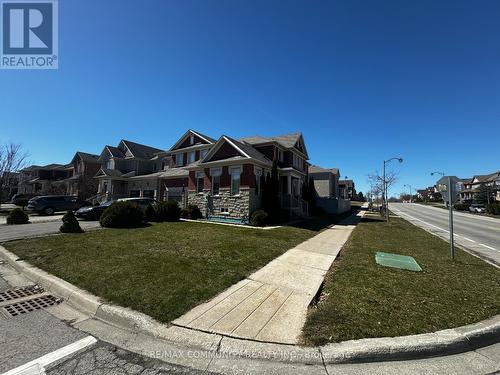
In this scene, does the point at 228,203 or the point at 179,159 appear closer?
the point at 228,203

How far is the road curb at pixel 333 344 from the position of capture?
3250mm

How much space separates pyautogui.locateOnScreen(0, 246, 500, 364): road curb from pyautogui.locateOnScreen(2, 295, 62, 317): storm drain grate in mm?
1508

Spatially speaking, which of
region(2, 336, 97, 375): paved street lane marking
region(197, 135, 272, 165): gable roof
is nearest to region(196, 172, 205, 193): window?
region(197, 135, 272, 165): gable roof

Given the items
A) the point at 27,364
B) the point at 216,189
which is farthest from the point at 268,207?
the point at 27,364

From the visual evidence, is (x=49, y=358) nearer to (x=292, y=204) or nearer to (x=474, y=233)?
(x=292, y=204)

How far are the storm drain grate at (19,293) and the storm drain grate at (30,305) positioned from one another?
1.39ft

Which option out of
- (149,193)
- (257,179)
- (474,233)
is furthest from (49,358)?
(149,193)

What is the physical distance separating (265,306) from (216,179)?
55.6 feet

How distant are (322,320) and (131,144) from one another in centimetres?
4056

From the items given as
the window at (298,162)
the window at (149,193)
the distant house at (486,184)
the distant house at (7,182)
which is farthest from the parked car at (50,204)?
the distant house at (486,184)

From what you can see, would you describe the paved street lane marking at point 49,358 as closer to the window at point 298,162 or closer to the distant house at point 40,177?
the window at point 298,162

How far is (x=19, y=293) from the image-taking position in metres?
5.25

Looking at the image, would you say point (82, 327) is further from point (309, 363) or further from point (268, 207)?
point (268, 207)

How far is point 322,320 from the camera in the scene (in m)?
4.10
